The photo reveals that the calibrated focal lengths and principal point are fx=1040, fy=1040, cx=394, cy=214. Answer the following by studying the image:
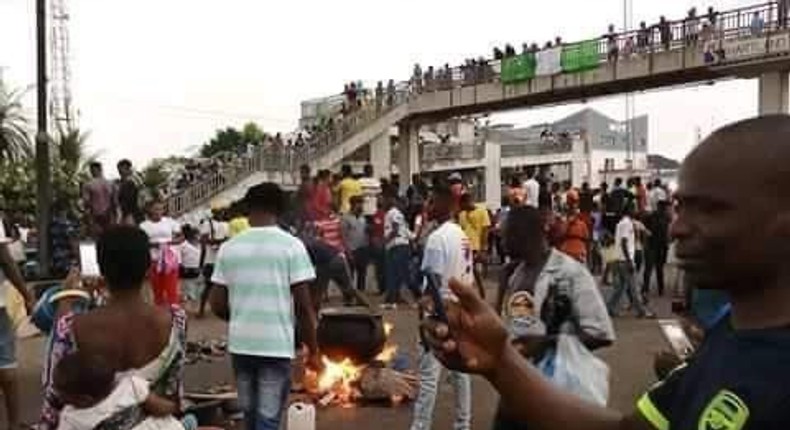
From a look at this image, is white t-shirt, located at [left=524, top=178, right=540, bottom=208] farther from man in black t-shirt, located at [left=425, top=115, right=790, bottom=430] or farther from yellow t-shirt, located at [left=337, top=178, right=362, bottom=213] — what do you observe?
man in black t-shirt, located at [left=425, top=115, right=790, bottom=430]

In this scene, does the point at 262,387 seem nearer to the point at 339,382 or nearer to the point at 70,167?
the point at 339,382

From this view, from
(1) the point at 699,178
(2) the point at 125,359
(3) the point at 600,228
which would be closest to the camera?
(1) the point at 699,178

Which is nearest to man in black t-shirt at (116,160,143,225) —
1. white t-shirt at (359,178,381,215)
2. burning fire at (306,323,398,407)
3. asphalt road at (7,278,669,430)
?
asphalt road at (7,278,669,430)

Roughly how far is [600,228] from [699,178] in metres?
17.2

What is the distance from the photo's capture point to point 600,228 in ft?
61.2

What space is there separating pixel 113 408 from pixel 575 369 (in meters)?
2.00

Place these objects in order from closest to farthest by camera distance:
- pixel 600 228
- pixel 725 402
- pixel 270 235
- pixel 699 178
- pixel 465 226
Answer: pixel 725 402 → pixel 699 178 → pixel 270 235 → pixel 465 226 → pixel 600 228

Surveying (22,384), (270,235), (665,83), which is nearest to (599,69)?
(665,83)

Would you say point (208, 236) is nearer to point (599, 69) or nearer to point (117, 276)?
point (117, 276)

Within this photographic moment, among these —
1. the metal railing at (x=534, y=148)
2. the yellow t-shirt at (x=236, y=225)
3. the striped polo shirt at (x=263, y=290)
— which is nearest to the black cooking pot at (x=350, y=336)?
the striped polo shirt at (x=263, y=290)

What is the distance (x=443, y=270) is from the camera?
7.43m

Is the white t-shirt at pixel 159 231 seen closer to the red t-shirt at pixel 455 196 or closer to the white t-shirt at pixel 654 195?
the red t-shirt at pixel 455 196

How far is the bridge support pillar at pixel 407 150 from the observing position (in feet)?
135

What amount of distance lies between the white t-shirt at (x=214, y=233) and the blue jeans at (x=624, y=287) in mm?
5865
